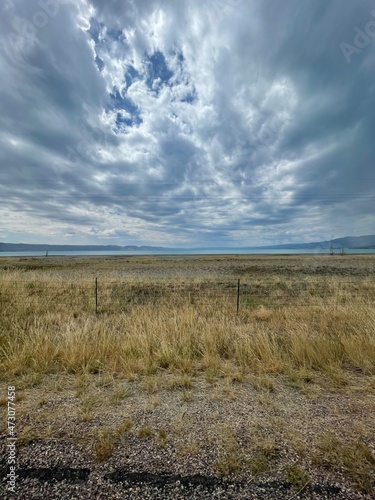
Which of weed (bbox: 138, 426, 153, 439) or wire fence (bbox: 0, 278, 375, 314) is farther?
wire fence (bbox: 0, 278, 375, 314)

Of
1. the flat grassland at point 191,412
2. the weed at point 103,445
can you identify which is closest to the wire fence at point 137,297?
the flat grassland at point 191,412

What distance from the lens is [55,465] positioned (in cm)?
251

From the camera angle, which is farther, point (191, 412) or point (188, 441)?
point (191, 412)

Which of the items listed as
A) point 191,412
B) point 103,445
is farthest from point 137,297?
point 103,445

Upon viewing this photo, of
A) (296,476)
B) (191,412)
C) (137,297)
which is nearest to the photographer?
(296,476)

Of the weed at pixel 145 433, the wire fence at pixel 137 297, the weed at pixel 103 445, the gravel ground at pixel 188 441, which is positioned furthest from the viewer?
the wire fence at pixel 137 297

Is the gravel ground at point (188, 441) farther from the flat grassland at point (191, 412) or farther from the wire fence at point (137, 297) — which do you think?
the wire fence at point (137, 297)

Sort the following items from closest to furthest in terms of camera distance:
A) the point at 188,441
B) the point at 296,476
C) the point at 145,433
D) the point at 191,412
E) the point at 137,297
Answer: the point at 296,476, the point at 188,441, the point at 145,433, the point at 191,412, the point at 137,297

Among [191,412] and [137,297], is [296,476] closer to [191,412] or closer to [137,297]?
[191,412]

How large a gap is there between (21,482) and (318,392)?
13.6 feet

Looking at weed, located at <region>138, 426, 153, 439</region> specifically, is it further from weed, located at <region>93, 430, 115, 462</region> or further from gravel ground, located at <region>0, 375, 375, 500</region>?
weed, located at <region>93, 430, 115, 462</region>

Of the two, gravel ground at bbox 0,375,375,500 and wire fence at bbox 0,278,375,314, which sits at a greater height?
gravel ground at bbox 0,375,375,500

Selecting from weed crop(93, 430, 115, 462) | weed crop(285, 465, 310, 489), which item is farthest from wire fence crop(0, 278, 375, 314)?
weed crop(93, 430, 115, 462)

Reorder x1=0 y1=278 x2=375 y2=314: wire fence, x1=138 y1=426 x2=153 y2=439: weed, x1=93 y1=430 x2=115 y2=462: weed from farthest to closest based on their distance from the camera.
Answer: x1=0 y1=278 x2=375 y2=314: wire fence → x1=138 y1=426 x2=153 y2=439: weed → x1=93 y1=430 x2=115 y2=462: weed
